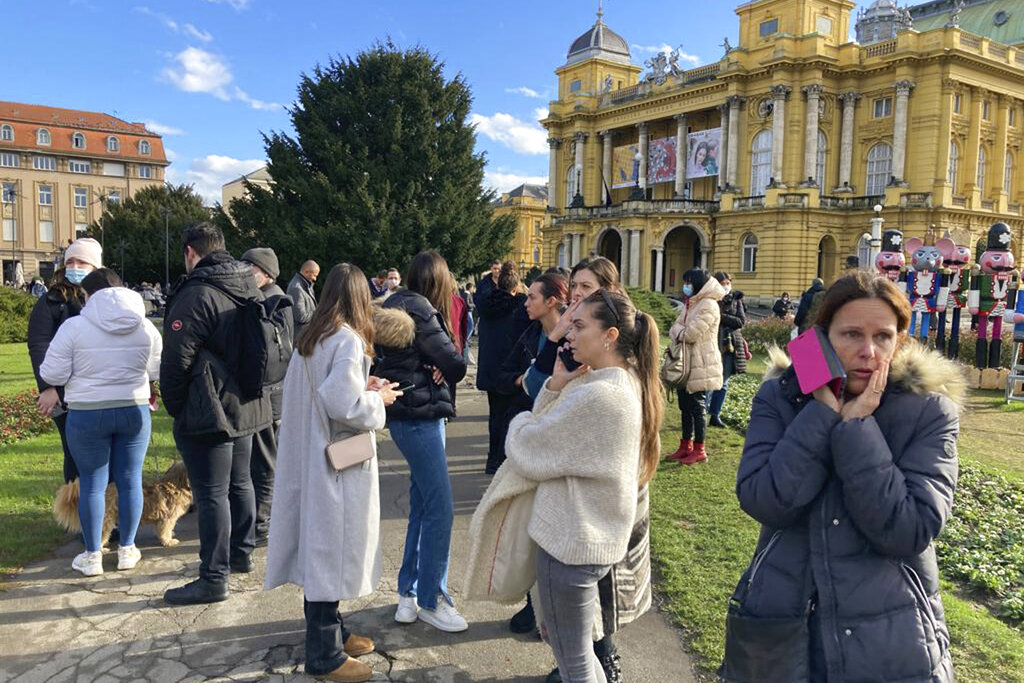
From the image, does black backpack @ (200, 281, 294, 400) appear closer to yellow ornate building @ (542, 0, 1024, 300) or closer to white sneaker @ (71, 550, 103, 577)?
white sneaker @ (71, 550, 103, 577)

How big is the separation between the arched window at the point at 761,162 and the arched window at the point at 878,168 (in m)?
5.96

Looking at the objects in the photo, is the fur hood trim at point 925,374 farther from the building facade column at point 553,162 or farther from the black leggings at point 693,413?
the building facade column at point 553,162

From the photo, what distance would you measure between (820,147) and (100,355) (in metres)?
47.6

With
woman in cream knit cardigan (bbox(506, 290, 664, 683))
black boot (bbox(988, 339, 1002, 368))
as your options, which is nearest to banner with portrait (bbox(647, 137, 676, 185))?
black boot (bbox(988, 339, 1002, 368))

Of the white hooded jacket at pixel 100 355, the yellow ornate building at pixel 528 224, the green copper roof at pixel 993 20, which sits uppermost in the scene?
the green copper roof at pixel 993 20

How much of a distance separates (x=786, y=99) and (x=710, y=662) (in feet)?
151

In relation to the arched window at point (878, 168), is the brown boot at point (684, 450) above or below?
below

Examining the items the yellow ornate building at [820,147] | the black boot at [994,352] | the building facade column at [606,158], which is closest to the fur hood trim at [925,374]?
the black boot at [994,352]

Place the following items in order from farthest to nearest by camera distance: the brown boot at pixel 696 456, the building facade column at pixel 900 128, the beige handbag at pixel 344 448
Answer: the building facade column at pixel 900 128 < the brown boot at pixel 696 456 < the beige handbag at pixel 344 448

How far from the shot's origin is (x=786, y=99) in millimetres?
43719

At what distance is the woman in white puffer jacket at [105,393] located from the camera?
4617mm

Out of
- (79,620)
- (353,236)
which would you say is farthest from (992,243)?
(353,236)

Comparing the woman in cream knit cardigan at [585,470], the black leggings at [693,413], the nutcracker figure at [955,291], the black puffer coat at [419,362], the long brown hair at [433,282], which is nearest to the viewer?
the woman in cream knit cardigan at [585,470]

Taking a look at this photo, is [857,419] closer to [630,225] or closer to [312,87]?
[312,87]
